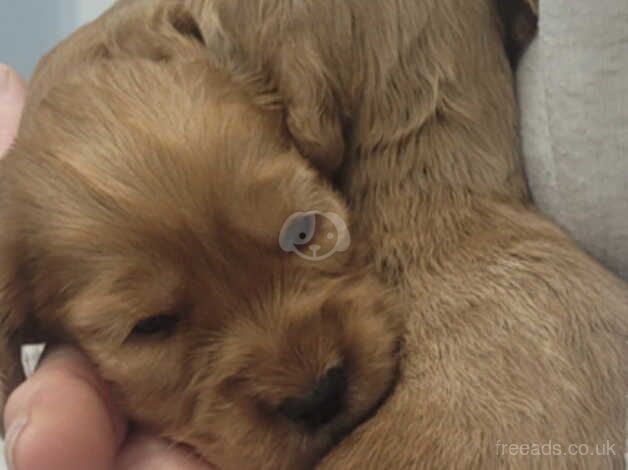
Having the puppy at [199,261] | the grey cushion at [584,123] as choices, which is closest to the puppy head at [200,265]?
the puppy at [199,261]

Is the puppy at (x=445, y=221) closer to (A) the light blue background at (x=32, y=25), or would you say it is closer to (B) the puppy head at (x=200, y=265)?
(B) the puppy head at (x=200, y=265)

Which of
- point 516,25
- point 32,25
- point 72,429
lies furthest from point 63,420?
point 32,25

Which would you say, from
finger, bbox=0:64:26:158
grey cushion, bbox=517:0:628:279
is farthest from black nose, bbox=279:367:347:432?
finger, bbox=0:64:26:158

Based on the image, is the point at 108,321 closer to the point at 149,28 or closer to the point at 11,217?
the point at 11,217

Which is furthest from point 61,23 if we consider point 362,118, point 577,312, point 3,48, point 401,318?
point 577,312

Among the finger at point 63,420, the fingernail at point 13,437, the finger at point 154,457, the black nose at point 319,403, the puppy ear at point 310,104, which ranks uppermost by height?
the puppy ear at point 310,104

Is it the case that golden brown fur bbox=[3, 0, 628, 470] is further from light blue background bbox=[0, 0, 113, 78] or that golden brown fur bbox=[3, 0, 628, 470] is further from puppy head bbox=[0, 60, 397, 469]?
light blue background bbox=[0, 0, 113, 78]
